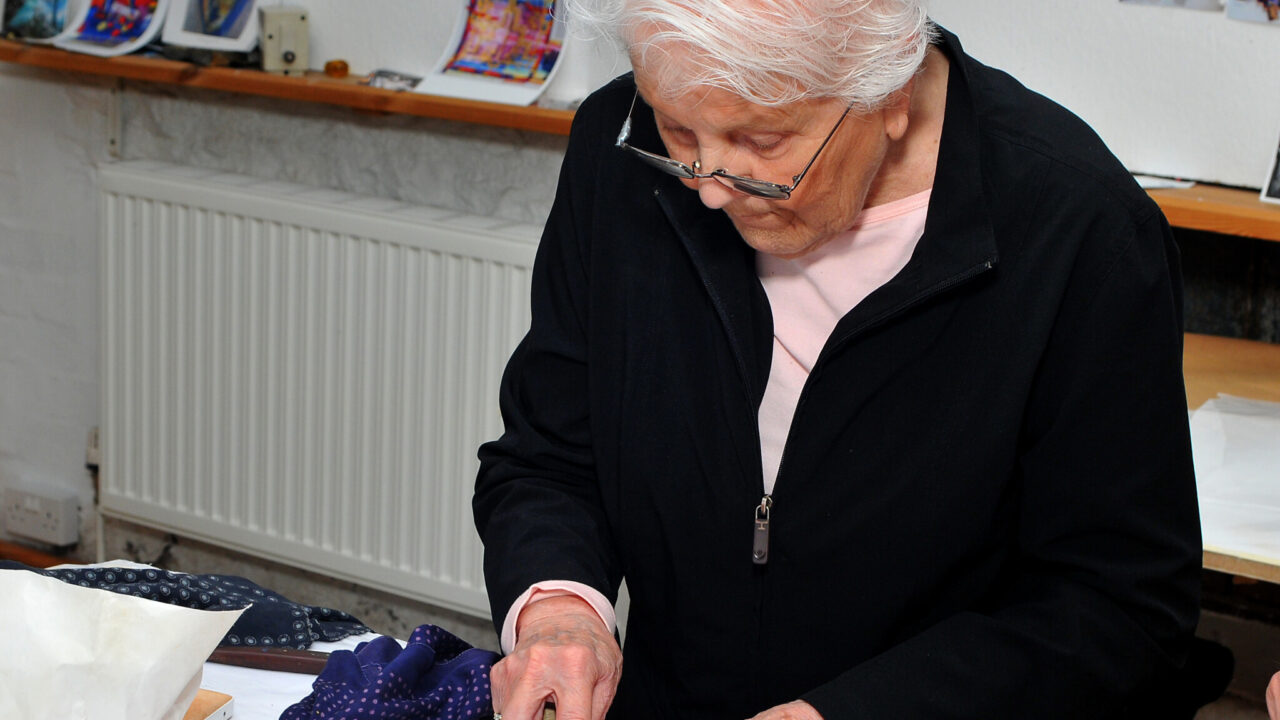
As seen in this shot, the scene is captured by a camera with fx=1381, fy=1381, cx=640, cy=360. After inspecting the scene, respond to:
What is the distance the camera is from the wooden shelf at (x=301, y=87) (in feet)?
8.26

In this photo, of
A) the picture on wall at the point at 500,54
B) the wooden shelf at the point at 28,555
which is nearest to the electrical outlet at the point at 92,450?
the wooden shelf at the point at 28,555

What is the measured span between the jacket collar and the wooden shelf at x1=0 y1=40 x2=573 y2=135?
119 cm

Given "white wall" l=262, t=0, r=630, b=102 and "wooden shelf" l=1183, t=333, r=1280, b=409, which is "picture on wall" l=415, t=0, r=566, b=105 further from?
"wooden shelf" l=1183, t=333, r=1280, b=409

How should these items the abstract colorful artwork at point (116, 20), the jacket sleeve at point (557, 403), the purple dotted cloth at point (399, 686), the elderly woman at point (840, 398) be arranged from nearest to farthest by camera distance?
the elderly woman at point (840, 398) → the purple dotted cloth at point (399, 686) → the jacket sleeve at point (557, 403) → the abstract colorful artwork at point (116, 20)

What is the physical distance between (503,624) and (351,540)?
68.3 inches

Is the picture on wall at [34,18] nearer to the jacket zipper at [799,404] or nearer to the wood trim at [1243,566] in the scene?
the jacket zipper at [799,404]

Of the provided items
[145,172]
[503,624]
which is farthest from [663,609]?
[145,172]

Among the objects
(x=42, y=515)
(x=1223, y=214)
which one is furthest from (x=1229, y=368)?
(x=42, y=515)

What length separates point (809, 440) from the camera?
1293 mm

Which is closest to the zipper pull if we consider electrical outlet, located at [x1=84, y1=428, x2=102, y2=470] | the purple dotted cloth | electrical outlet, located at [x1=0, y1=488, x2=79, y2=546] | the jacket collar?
the jacket collar

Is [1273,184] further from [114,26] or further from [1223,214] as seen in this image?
[114,26]

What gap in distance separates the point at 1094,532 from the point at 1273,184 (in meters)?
1.17

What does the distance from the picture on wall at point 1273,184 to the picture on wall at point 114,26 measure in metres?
2.14

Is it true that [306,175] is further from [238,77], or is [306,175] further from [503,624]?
[503,624]
